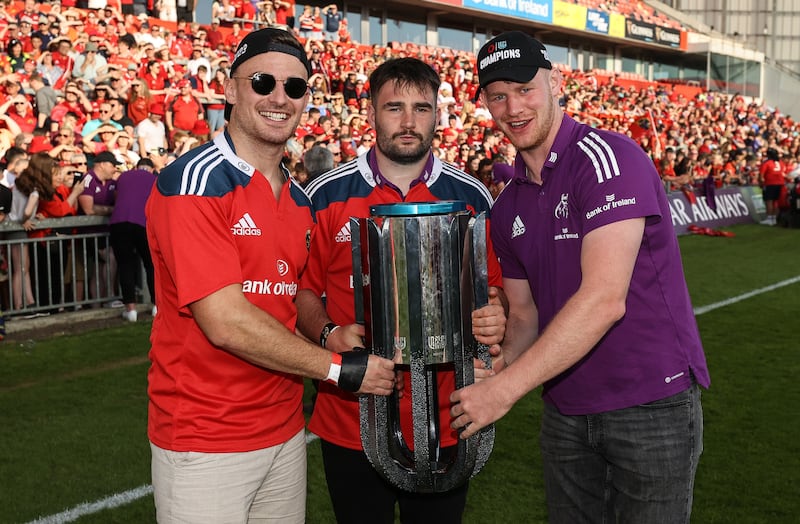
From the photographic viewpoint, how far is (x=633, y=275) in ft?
7.97

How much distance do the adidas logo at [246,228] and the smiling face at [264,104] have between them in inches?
11.4

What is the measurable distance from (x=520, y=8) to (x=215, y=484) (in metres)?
34.4

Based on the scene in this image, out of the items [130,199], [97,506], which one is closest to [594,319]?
[97,506]

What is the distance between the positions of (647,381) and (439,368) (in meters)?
0.70

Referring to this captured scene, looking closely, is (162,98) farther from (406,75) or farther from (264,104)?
(264,104)

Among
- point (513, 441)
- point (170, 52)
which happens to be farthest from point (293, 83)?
point (170, 52)

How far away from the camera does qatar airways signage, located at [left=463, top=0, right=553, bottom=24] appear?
32.4 m

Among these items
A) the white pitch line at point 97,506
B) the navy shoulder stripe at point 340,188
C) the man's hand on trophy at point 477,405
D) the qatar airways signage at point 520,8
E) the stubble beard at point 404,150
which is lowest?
the white pitch line at point 97,506

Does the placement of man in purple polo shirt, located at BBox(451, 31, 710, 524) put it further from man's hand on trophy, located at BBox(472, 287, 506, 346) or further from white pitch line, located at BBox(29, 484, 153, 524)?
white pitch line, located at BBox(29, 484, 153, 524)

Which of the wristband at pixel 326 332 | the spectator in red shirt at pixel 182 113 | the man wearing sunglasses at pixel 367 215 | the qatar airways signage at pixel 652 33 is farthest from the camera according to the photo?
the qatar airways signage at pixel 652 33

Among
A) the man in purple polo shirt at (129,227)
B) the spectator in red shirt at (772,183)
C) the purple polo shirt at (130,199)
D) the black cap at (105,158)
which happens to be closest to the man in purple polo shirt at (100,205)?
the black cap at (105,158)

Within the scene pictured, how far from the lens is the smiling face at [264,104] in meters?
2.57

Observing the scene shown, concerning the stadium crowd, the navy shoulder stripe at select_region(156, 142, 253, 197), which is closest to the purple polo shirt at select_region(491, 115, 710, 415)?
the navy shoulder stripe at select_region(156, 142, 253, 197)

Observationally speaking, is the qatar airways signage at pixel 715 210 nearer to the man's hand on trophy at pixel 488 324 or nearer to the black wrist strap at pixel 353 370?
the man's hand on trophy at pixel 488 324
